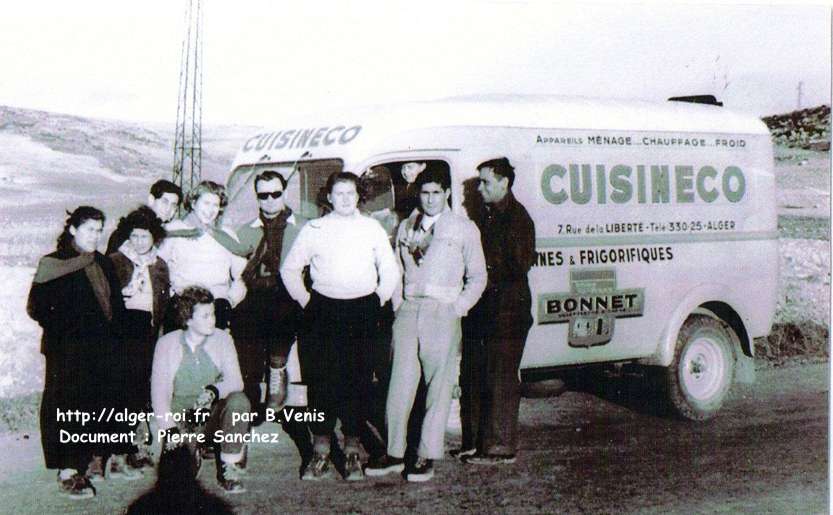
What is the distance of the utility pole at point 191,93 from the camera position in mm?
5866

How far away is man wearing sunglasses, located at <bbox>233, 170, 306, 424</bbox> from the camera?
5680 mm

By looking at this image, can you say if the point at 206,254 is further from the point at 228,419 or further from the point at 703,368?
the point at 703,368

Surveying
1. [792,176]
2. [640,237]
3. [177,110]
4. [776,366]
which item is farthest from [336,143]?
[776,366]

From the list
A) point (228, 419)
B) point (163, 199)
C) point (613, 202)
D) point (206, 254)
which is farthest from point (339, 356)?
point (613, 202)

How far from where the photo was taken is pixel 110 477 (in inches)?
220

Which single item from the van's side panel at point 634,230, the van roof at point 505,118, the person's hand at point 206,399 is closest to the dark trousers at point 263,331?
the person's hand at point 206,399

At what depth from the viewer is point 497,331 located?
6.07 m

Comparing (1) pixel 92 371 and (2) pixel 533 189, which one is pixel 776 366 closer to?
(2) pixel 533 189

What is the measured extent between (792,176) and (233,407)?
4.05 metres

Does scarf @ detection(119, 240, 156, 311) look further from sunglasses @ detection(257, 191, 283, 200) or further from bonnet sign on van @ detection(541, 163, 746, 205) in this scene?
bonnet sign on van @ detection(541, 163, 746, 205)

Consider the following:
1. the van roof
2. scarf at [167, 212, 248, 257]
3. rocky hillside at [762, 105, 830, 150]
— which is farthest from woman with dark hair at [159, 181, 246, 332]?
rocky hillside at [762, 105, 830, 150]

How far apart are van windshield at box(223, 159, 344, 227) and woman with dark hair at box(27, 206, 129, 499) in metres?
0.79

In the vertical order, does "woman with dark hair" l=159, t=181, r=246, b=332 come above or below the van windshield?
below

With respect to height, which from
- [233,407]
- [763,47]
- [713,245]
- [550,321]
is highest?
[763,47]
